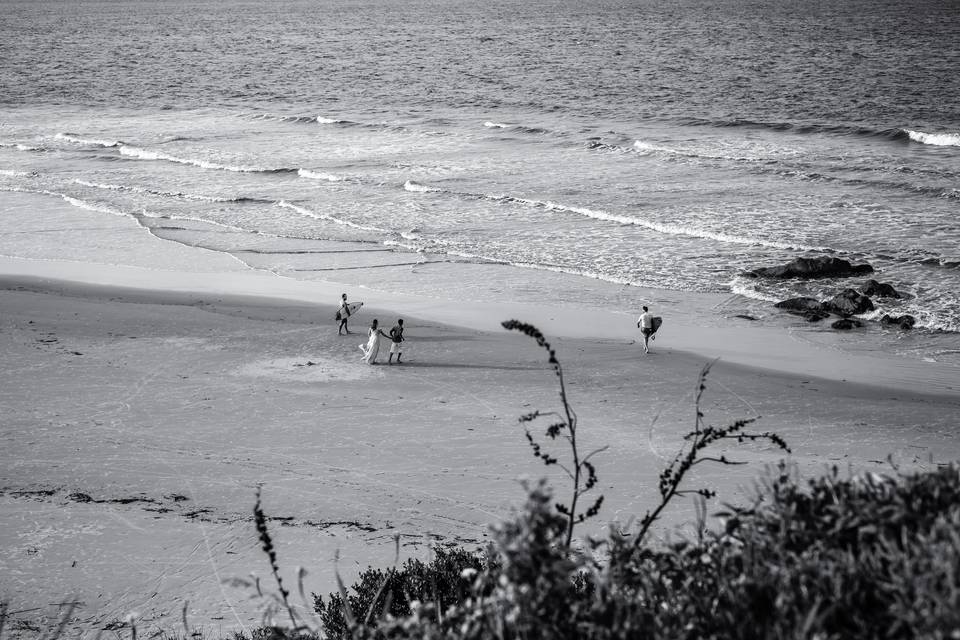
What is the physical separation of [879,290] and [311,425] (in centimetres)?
1380

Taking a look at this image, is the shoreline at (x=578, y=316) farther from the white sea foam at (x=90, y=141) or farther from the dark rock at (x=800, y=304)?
the white sea foam at (x=90, y=141)

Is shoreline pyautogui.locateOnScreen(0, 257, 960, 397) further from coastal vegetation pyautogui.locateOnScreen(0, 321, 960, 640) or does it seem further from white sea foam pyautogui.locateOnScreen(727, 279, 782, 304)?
coastal vegetation pyautogui.locateOnScreen(0, 321, 960, 640)

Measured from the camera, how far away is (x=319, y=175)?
38.6 meters

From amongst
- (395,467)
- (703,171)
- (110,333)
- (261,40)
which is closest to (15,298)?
(110,333)

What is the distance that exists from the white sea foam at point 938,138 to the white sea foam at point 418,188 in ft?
71.2

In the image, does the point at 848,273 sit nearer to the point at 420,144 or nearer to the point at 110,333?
the point at 110,333

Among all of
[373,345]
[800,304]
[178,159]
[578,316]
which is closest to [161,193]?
[178,159]

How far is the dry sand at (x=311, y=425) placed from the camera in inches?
423

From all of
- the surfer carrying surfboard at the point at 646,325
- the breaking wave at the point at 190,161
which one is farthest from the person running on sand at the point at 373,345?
the breaking wave at the point at 190,161

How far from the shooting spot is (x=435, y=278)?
25.0 m

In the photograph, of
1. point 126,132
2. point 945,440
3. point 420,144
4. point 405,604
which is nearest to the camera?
point 405,604

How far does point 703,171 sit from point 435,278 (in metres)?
16.3

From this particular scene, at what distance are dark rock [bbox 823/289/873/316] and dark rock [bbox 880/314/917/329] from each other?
57 centimetres

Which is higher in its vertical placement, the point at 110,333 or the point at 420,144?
the point at 420,144
